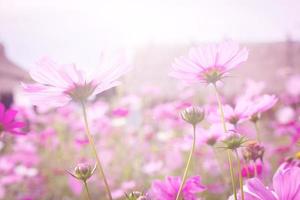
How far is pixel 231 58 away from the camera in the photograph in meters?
0.39

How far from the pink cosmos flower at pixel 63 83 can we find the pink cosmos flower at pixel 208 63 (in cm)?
6

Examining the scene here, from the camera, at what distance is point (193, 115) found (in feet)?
1.20

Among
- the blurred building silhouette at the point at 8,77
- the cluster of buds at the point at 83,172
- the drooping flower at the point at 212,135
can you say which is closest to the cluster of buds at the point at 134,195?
the cluster of buds at the point at 83,172

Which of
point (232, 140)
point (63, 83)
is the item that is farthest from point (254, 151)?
point (63, 83)

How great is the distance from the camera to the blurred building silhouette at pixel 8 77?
3395 mm

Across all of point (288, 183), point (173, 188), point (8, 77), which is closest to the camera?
point (288, 183)

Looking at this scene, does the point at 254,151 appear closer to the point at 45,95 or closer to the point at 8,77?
the point at 45,95

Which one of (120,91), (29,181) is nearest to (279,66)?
(120,91)

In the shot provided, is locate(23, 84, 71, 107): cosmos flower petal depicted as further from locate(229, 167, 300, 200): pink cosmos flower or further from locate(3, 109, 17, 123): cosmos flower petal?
locate(229, 167, 300, 200): pink cosmos flower

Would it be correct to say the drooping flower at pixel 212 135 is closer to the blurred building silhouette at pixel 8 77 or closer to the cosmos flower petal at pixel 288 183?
the cosmos flower petal at pixel 288 183

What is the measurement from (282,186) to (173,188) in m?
0.12

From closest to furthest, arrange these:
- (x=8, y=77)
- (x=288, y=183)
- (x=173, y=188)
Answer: (x=288, y=183) → (x=173, y=188) → (x=8, y=77)

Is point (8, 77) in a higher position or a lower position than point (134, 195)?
higher

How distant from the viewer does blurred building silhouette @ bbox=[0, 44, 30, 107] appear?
3.39 m
